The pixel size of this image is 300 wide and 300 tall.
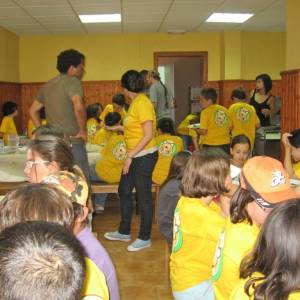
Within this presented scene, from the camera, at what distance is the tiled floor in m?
3.39

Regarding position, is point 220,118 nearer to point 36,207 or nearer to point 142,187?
point 142,187

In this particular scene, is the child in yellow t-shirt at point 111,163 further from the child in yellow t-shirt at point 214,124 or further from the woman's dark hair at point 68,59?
the child in yellow t-shirt at point 214,124

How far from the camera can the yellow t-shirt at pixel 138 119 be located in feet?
12.9

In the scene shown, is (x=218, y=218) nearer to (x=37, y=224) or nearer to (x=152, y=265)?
(x=37, y=224)

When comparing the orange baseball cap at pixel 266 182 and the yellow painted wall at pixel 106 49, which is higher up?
the yellow painted wall at pixel 106 49

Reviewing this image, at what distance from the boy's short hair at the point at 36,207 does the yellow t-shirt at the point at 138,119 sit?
2629 mm

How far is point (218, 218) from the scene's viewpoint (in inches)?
85.4

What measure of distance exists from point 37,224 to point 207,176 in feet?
4.85

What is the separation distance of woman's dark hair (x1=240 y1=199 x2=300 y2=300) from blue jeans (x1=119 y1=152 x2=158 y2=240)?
2.77 m

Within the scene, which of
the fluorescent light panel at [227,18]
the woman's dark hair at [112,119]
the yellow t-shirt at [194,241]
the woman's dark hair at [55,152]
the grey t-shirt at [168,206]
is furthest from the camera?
the fluorescent light panel at [227,18]

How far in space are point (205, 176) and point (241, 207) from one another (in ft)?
1.83

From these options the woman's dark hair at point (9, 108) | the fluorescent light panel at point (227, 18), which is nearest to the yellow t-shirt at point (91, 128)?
the woman's dark hair at point (9, 108)

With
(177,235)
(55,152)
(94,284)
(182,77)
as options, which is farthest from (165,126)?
(182,77)

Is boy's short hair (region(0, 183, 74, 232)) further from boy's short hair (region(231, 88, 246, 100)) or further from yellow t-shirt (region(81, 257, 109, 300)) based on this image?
boy's short hair (region(231, 88, 246, 100))
